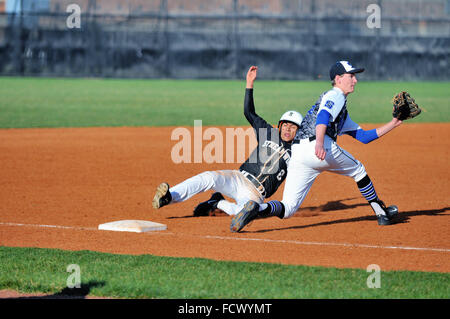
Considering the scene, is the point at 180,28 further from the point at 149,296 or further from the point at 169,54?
the point at 149,296

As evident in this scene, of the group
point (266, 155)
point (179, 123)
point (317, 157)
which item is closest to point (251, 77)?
point (266, 155)

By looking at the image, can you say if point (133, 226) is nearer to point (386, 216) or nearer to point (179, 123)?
point (386, 216)

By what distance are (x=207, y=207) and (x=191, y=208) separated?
1.91 feet

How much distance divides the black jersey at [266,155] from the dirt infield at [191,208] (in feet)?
1.51

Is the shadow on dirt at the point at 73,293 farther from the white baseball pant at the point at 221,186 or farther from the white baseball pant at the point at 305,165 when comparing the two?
the white baseball pant at the point at 305,165

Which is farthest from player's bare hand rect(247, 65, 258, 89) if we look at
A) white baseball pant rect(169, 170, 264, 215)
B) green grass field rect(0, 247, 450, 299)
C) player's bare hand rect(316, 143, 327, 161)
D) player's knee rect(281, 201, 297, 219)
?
green grass field rect(0, 247, 450, 299)

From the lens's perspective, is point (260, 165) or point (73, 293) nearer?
point (73, 293)

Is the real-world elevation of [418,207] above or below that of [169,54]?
below

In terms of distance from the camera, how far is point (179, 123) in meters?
18.3

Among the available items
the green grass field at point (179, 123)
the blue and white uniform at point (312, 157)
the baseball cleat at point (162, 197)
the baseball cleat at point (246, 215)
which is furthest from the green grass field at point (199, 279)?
the blue and white uniform at point (312, 157)

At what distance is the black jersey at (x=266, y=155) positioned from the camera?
24.9 feet

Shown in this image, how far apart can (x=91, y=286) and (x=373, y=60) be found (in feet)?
104

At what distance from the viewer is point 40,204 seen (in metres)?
8.56

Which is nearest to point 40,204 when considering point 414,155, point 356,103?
point 414,155
